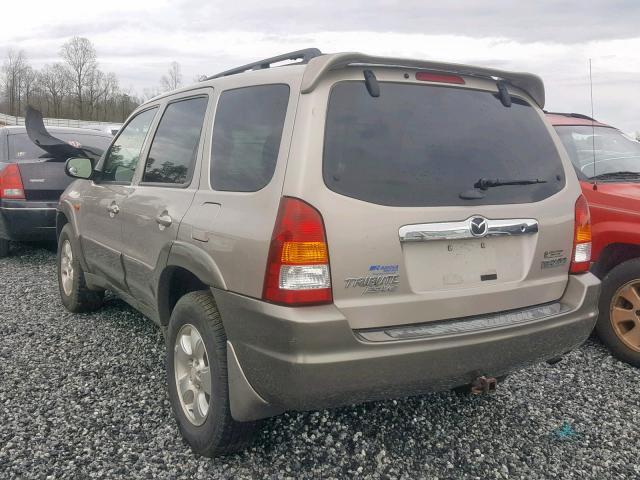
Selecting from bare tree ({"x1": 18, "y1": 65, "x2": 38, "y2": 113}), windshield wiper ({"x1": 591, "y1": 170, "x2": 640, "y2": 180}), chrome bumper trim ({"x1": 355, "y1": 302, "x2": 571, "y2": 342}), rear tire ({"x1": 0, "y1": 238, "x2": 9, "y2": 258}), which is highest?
bare tree ({"x1": 18, "y1": 65, "x2": 38, "y2": 113})

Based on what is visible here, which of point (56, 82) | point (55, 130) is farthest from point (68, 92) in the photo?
point (55, 130)

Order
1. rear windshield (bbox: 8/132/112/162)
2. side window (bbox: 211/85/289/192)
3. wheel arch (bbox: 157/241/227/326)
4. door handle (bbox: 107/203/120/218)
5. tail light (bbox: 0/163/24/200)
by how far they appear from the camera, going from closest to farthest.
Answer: side window (bbox: 211/85/289/192)
wheel arch (bbox: 157/241/227/326)
door handle (bbox: 107/203/120/218)
tail light (bbox: 0/163/24/200)
rear windshield (bbox: 8/132/112/162)

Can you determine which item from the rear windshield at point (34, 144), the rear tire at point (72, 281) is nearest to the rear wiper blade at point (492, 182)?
the rear tire at point (72, 281)

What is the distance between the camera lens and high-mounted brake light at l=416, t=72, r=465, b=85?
2523 mm

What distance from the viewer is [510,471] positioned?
2.76m

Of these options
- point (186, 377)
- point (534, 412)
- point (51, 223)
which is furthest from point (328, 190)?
point (51, 223)

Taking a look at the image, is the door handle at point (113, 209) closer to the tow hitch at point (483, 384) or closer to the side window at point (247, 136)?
the side window at point (247, 136)

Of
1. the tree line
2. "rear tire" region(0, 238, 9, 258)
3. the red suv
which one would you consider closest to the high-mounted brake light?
the red suv

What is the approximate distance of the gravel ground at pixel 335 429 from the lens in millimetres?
2756

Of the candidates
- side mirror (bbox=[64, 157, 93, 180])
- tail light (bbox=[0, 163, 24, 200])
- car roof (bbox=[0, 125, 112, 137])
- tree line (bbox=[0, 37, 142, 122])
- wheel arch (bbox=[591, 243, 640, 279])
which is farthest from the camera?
tree line (bbox=[0, 37, 142, 122])

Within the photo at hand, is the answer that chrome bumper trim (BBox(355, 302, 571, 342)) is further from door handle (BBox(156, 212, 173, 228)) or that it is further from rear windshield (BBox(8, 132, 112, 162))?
rear windshield (BBox(8, 132, 112, 162))

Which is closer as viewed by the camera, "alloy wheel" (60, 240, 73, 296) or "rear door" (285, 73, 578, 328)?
"rear door" (285, 73, 578, 328)

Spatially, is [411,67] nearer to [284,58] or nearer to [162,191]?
[284,58]

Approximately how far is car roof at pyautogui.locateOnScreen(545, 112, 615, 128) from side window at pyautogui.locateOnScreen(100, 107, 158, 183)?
3.32 meters
